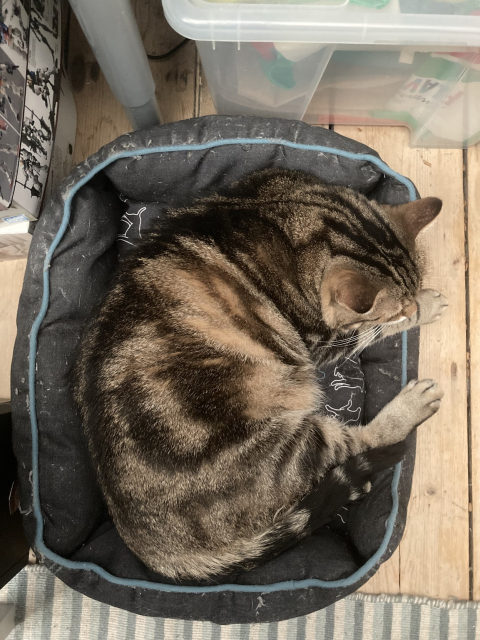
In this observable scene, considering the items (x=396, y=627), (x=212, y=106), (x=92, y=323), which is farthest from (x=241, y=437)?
(x=212, y=106)

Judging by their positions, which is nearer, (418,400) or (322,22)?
(322,22)

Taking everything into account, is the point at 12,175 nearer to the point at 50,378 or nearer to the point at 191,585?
the point at 50,378

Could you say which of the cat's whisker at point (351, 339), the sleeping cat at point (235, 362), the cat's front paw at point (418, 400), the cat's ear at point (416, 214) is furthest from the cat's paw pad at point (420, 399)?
the cat's ear at point (416, 214)

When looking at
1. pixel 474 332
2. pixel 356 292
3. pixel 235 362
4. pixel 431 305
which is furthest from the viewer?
pixel 474 332

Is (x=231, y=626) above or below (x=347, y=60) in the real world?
below

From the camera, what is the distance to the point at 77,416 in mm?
1234

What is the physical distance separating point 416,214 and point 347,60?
0.44m

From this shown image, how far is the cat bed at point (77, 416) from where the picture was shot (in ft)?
4.01

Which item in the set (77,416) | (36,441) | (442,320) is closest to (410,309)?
(442,320)

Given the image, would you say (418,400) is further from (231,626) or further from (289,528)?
(231,626)

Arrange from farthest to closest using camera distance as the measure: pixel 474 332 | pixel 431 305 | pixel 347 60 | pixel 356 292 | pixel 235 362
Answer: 1. pixel 474 332
2. pixel 431 305
3. pixel 347 60
4. pixel 235 362
5. pixel 356 292

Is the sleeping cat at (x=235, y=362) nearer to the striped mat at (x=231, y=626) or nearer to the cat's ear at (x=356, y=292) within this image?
the cat's ear at (x=356, y=292)

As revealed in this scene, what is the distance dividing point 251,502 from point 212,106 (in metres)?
1.21

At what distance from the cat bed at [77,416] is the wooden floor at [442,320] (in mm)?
221
